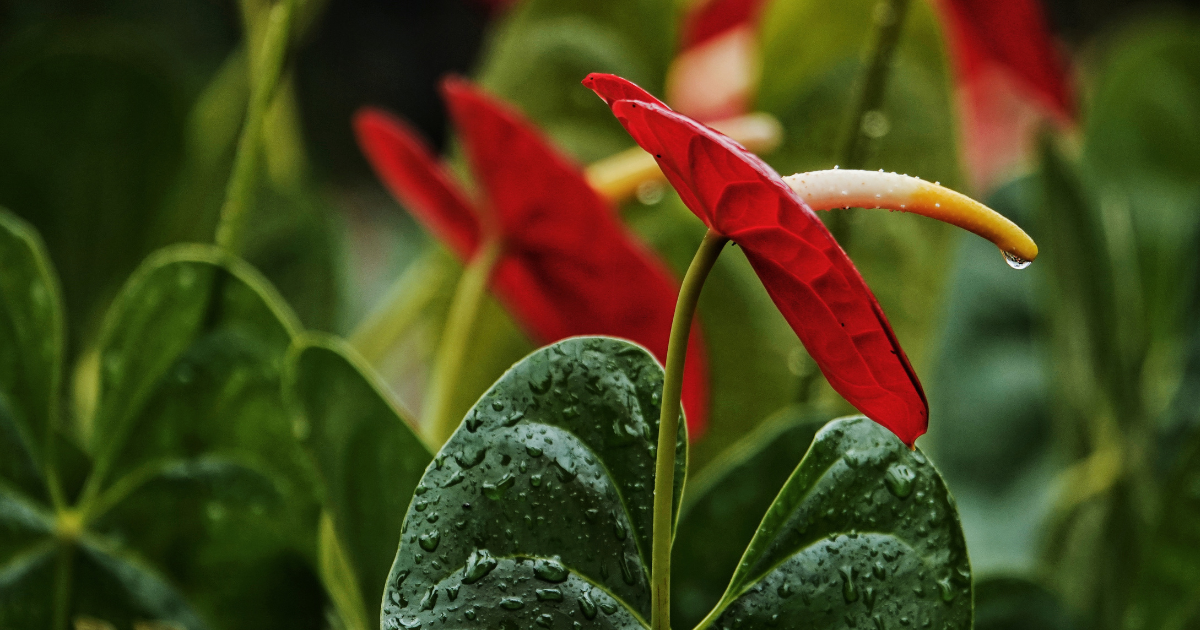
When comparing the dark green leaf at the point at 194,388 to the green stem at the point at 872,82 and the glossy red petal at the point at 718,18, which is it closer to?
the green stem at the point at 872,82

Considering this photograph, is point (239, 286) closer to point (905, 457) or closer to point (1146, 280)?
point (905, 457)

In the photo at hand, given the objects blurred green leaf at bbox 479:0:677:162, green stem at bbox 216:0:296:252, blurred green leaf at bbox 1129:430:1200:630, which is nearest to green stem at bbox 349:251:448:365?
blurred green leaf at bbox 479:0:677:162

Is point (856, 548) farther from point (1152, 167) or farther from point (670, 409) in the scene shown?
point (1152, 167)

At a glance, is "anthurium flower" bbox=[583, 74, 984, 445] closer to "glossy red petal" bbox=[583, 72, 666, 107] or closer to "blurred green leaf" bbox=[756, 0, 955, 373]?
"glossy red petal" bbox=[583, 72, 666, 107]

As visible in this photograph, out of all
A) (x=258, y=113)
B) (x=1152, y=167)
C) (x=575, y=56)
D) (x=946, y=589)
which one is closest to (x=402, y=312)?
(x=575, y=56)

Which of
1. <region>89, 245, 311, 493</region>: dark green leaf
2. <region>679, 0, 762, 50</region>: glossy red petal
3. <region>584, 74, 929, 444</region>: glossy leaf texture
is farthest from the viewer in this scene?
<region>679, 0, 762, 50</region>: glossy red petal

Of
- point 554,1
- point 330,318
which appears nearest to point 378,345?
point 330,318
